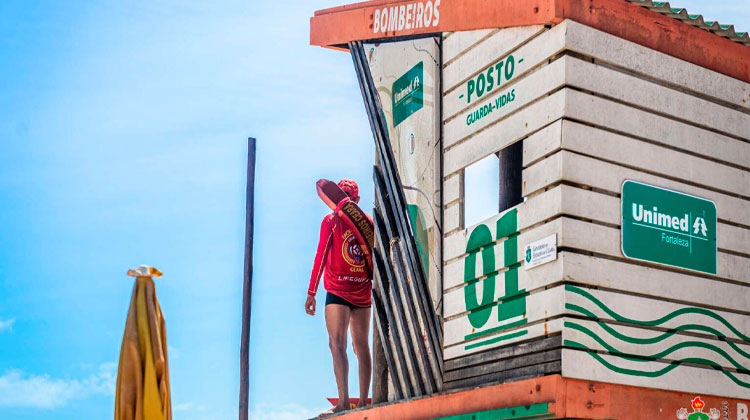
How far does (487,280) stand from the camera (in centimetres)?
1055

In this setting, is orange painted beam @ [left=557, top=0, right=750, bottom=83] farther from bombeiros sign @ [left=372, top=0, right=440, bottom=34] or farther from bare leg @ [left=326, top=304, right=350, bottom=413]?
bare leg @ [left=326, top=304, right=350, bottom=413]

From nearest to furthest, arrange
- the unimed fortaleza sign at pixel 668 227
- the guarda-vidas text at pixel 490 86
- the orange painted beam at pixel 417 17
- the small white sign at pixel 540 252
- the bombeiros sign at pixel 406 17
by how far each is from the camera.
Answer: the small white sign at pixel 540 252 → the unimed fortaleza sign at pixel 668 227 → the orange painted beam at pixel 417 17 → the guarda-vidas text at pixel 490 86 → the bombeiros sign at pixel 406 17

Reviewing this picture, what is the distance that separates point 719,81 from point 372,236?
470 centimetres

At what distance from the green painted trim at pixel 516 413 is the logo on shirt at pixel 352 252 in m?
3.43

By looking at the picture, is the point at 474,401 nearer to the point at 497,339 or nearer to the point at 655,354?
the point at 497,339

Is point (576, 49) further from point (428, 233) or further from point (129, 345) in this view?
point (129, 345)

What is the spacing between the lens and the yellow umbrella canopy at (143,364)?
952 cm

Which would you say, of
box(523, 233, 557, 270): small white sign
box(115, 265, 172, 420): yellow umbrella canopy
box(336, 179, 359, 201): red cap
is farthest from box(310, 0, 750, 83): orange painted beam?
box(115, 265, 172, 420): yellow umbrella canopy

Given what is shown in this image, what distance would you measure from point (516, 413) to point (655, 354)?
1.45m

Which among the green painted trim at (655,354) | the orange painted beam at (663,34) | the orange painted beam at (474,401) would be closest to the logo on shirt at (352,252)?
the orange painted beam at (474,401)

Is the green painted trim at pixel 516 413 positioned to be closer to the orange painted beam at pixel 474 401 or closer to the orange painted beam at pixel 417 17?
the orange painted beam at pixel 474 401

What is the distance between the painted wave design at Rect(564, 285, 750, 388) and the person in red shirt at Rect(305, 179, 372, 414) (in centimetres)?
434

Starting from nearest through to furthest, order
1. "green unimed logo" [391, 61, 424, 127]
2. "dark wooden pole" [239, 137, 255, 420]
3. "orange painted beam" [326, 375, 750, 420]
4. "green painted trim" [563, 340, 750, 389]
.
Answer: "orange painted beam" [326, 375, 750, 420] < "green painted trim" [563, 340, 750, 389] < "green unimed logo" [391, 61, 424, 127] < "dark wooden pole" [239, 137, 255, 420]

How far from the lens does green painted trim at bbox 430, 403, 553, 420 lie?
364 inches
